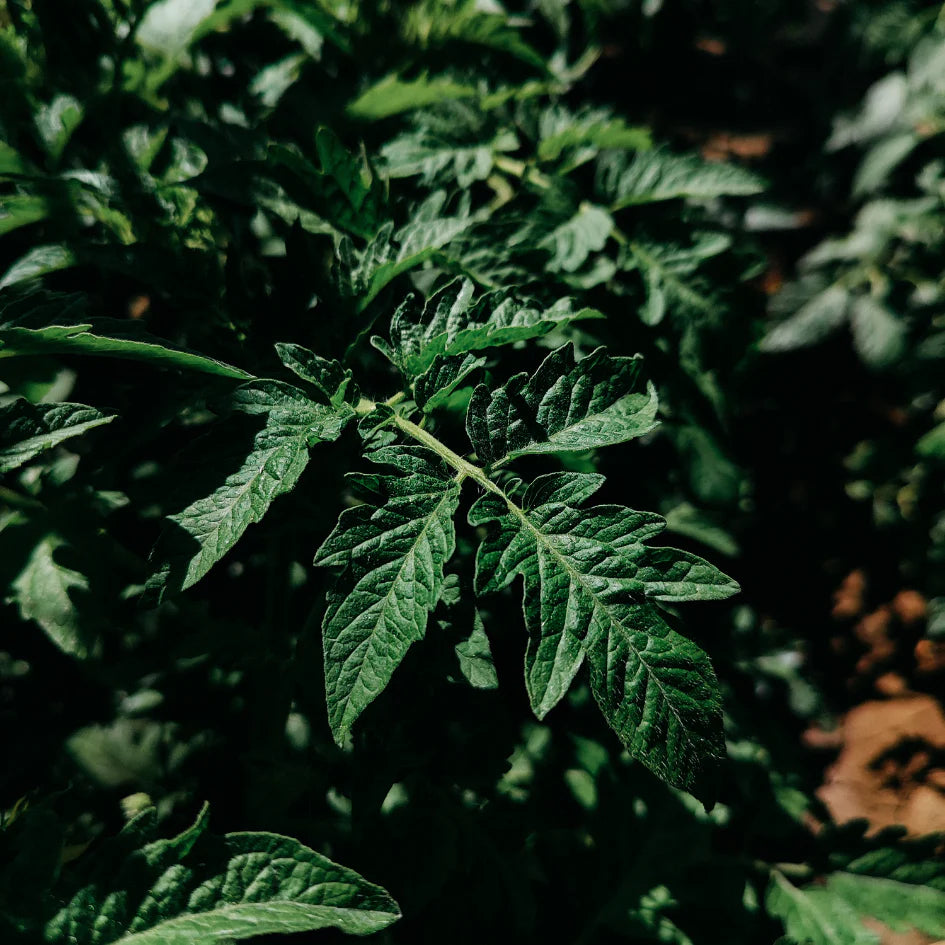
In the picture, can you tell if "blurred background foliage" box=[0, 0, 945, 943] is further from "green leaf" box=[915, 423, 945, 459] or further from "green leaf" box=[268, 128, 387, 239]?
"green leaf" box=[915, 423, 945, 459]

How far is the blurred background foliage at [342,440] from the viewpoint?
1.19 metres

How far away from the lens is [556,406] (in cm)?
103

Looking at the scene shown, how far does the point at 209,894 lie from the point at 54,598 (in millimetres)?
575

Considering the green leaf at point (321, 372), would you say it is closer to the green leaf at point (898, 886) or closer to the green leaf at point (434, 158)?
the green leaf at point (434, 158)

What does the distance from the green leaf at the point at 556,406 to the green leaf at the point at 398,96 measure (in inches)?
28.6

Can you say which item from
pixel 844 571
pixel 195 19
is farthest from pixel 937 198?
pixel 195 19

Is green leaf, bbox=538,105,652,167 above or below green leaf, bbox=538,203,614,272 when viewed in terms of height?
above

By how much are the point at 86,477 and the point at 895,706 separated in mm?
2890

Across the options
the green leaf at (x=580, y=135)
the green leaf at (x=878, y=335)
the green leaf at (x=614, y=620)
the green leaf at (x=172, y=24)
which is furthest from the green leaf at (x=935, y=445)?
the green leaf at (x=172, y=24)

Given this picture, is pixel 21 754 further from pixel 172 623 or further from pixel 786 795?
pixel 786 795

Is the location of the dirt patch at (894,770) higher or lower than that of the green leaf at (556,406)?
lower

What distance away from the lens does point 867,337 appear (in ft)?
7.77

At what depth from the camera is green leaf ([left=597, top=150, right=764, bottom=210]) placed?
1.41 m

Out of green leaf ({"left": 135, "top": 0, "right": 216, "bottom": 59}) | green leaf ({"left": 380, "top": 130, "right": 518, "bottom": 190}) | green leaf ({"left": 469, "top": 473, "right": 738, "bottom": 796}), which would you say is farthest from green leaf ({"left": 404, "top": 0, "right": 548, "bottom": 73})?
green leaf ({"left": 469, "top": 473, "right": 738, "bottom": 796})
